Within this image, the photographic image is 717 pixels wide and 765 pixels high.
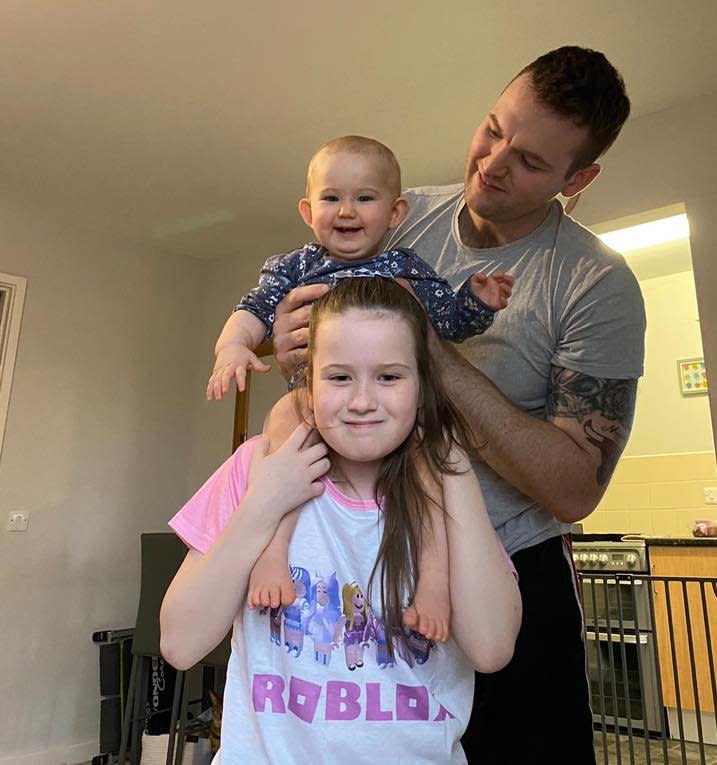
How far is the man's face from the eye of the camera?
106cm

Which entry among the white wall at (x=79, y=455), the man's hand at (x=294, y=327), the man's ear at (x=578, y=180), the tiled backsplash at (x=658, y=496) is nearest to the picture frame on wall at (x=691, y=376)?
the tiled backsplash at (x=658, y=496)

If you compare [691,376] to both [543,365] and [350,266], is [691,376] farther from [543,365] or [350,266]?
[350,266]

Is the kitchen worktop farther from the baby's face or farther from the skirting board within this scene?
the baby's face

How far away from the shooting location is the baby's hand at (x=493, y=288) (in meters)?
0.94

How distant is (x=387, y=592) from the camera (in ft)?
2.31

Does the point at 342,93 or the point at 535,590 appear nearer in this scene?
the point at 535,590

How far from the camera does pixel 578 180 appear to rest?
118 cm

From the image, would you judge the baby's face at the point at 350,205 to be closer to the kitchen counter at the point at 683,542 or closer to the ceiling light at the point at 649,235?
the ceiling light at the point at 649,235

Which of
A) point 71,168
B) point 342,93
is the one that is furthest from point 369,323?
point 71,168

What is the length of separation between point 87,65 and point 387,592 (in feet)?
7.85

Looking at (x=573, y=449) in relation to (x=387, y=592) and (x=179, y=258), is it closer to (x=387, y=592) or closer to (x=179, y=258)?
(x=387, y=592)

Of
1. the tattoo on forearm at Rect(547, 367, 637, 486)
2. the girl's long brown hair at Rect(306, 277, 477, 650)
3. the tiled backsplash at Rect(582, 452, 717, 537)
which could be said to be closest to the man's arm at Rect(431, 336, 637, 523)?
the tattoo on forearm at Rect(547, 367, 637, 486)

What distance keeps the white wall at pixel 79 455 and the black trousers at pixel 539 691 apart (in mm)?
2851

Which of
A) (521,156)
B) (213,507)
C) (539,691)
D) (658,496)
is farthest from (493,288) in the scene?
(658,496)
